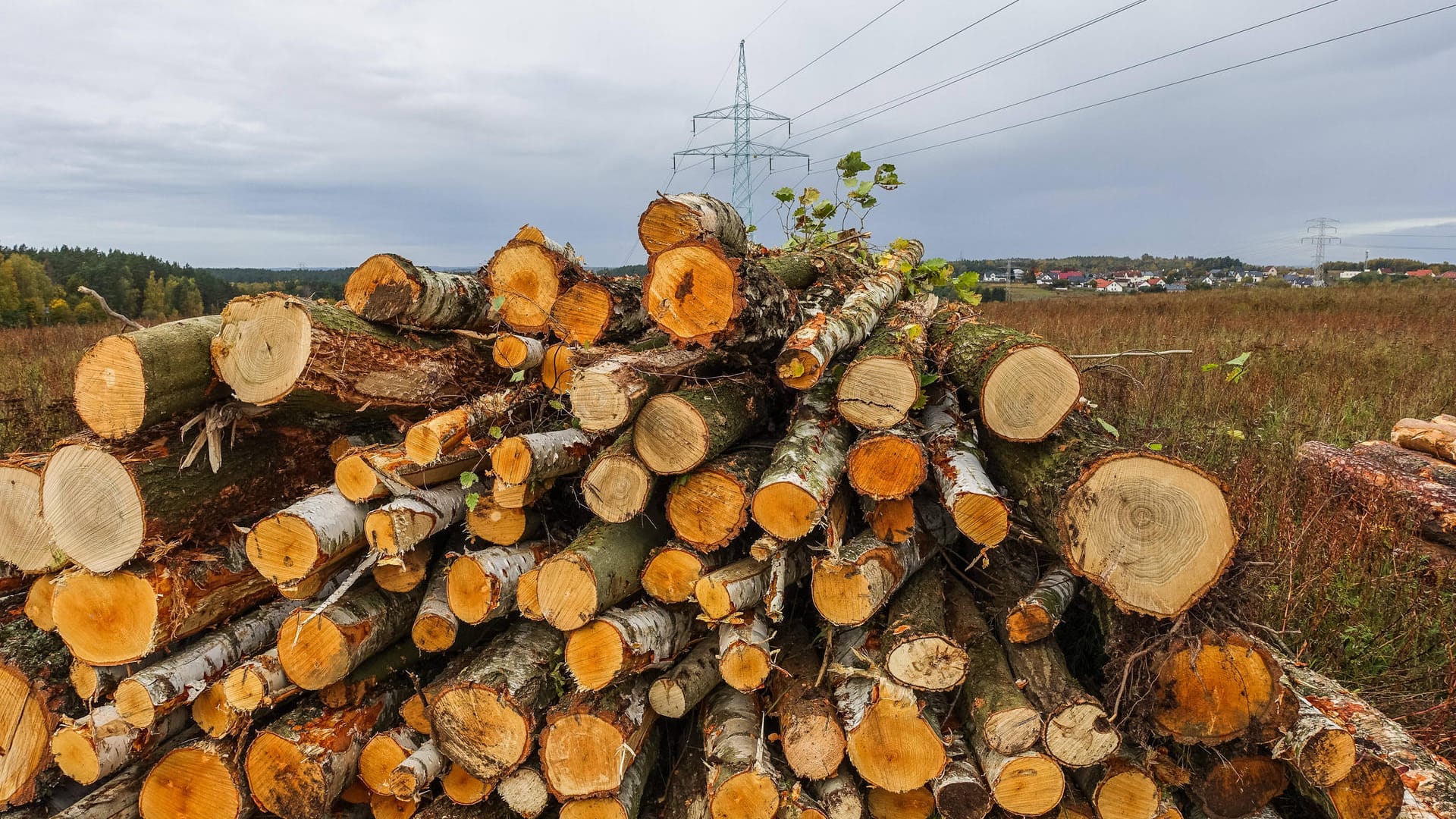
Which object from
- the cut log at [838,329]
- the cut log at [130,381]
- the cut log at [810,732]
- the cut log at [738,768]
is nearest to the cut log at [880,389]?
the cut log at [838,329]

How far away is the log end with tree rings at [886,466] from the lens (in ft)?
A: 8.54

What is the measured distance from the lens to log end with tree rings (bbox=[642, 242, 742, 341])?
271 cm

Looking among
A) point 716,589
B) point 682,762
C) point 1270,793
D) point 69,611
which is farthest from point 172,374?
point 1270,793

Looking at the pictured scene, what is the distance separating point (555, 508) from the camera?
350 cm

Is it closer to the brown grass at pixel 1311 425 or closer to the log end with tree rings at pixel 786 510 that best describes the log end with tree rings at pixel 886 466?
the log end with tree rings at pixel 786 510

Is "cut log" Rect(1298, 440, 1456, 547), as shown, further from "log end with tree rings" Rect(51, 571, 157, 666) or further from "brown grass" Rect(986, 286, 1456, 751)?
"log end with tree rings" Rect(51, 571, 157, 666)

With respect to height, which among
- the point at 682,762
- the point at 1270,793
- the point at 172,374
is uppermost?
the point at 172,374

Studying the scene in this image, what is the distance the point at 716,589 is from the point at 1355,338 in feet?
47.5

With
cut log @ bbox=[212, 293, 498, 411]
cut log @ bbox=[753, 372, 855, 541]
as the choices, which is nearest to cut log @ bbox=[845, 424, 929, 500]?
cut log @ bbox=[753, 372, 855, 541]

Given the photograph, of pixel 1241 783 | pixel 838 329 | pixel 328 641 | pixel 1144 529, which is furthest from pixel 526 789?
pixel 1241 783

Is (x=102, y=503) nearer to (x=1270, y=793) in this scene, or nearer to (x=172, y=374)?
(x=172, y=374)

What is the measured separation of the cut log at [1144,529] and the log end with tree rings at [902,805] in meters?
1.07

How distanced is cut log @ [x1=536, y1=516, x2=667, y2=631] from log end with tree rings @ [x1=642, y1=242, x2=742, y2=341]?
936 mm

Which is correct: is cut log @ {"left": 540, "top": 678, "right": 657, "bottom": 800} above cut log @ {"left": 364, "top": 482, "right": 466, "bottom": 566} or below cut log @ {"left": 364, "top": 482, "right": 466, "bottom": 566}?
below
